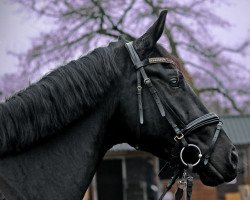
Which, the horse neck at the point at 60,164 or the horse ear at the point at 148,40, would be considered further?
Result: the horse ear at the point at 148,40

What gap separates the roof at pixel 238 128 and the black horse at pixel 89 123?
1560cm

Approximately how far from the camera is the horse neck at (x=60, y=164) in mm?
2453

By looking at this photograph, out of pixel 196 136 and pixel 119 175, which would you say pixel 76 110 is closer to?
pixel 196 136

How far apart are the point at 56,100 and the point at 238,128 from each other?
16730mm

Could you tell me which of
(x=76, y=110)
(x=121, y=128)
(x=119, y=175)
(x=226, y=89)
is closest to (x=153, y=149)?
→ (x=121, y=128)

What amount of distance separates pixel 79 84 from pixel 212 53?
669 inches

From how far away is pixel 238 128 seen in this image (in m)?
18.6

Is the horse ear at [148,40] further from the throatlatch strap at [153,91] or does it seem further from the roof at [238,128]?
the roof at [238,128]

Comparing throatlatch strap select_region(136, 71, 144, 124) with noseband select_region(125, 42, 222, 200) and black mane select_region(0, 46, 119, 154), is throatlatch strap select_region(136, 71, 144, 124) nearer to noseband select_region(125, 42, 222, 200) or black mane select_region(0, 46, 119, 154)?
noseband select_region(125, 42, 222, 200)

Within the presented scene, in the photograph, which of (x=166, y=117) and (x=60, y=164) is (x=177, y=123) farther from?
(x=60, y=164)

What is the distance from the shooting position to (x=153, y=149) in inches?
113

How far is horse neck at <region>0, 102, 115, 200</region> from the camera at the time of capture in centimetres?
245

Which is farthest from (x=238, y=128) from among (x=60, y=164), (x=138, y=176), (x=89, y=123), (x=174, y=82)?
(x=60, y=164)

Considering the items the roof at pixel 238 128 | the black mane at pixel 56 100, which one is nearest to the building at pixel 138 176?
the roof at pixel 238 128
